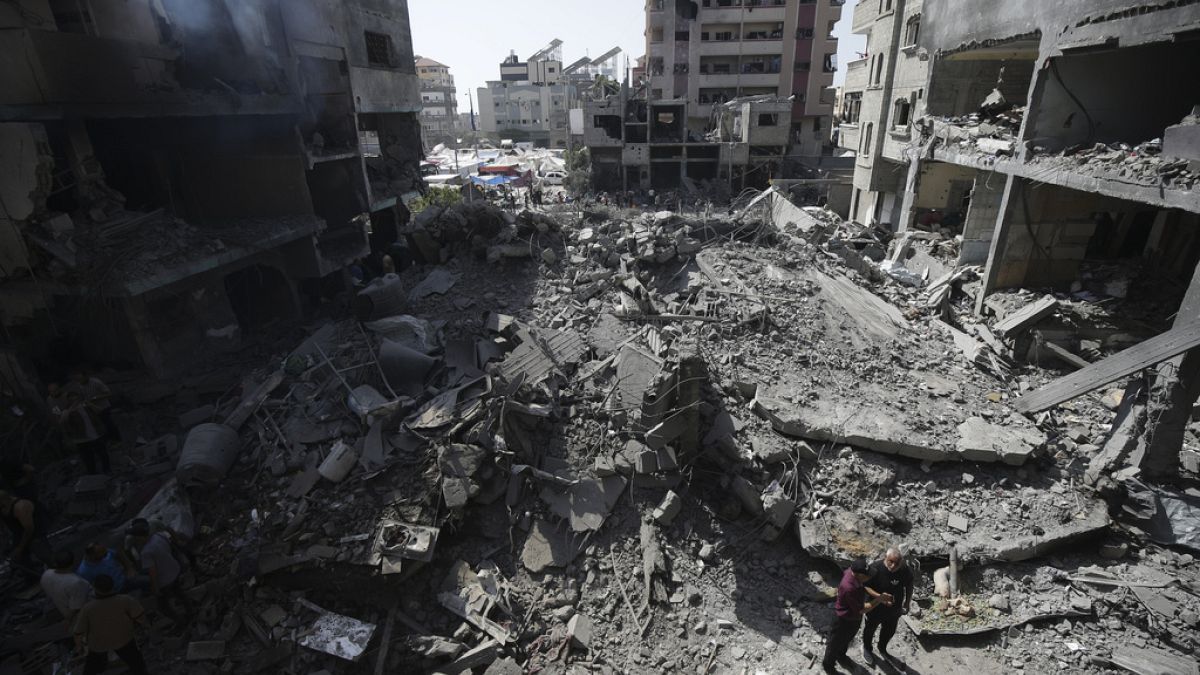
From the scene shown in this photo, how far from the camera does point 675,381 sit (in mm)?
7375

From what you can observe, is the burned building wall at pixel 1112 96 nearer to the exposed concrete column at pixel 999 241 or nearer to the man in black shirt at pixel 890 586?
the exposed concrete column at pixel 999 241

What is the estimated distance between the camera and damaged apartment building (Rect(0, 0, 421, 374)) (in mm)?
9141

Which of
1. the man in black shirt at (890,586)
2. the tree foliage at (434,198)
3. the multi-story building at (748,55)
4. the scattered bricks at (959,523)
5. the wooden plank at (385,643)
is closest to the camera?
the man in black shirt at (890,586)

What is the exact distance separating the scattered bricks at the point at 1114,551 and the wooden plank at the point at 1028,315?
568 cm

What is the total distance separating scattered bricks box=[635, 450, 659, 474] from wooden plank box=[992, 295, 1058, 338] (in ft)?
30.0

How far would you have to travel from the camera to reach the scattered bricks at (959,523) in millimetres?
7473

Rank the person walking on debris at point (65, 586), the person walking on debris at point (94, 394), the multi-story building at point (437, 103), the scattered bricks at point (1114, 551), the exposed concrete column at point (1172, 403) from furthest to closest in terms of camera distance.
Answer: the multi-story building at point (437, 103) < the person walking on debris at point (94, 394) < the exposed concrete column at point (1172, 403) < the scattered bricks at point (1114, 551) < the person walking on debris at point (65, 586)

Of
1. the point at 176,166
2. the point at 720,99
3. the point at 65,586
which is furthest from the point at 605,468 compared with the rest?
the point at 720,99

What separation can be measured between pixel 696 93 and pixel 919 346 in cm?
3799

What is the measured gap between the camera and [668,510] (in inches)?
289

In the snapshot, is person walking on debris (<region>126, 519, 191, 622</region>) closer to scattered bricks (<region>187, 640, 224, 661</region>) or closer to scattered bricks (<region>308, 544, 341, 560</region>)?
scattered bricks (<region>187, 640, 224, 661</region>)

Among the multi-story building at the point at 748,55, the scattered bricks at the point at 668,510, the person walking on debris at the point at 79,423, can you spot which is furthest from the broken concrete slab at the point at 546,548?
the multi-story building at the point at 748,55

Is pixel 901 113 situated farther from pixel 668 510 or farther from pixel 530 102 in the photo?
pixel 530 102

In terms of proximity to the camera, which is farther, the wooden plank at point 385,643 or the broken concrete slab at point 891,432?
the broken concrete slab at point 891,432
